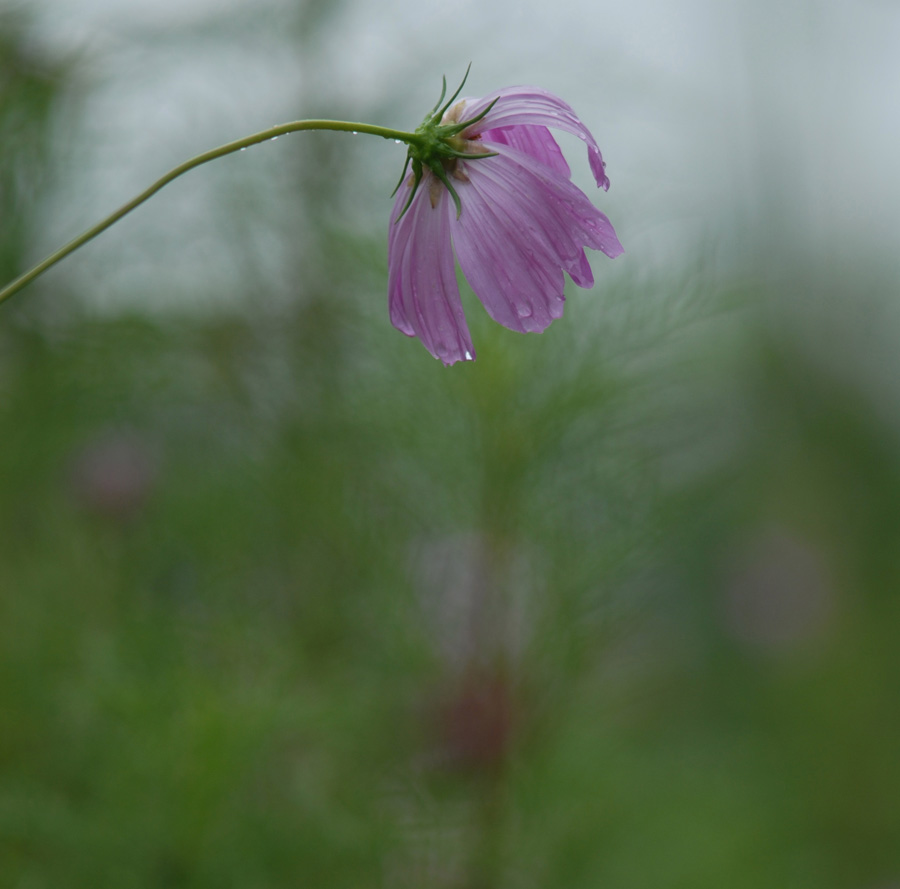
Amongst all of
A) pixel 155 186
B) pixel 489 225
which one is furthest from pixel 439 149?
pixel 155 186

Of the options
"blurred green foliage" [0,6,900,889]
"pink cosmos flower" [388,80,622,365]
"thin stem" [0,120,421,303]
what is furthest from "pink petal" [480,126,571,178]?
"blurred green foliage" [0,6,900,889]

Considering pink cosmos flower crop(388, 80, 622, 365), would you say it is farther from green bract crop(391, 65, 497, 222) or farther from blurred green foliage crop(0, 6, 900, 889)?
blurred green foliage crop(0, 6, 900, 889)

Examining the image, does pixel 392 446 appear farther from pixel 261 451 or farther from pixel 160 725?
pixel 160 725

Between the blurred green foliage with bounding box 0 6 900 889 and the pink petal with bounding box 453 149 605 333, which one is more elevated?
the pink petal with bounding box 453 149 605 333

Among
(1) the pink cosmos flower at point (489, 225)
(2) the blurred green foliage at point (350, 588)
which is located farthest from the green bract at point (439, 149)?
(2) the blurred green foliage at point (350, 588)

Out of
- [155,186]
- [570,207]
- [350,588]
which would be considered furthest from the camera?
[350,588]

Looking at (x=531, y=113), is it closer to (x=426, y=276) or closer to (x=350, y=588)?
(x=426, y=276)
